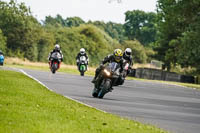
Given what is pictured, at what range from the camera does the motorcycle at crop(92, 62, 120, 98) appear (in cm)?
2172

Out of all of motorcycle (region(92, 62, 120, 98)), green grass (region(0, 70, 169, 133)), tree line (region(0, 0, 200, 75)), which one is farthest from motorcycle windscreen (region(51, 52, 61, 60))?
green grass (region(0, 70, 169, 133))

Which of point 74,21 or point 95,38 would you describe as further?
point 74,21

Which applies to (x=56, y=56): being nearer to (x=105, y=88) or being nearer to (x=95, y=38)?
(x=105, y=88)

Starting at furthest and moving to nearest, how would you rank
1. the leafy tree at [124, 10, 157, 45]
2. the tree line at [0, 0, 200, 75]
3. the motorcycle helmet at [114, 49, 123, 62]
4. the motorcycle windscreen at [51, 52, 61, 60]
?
the leafy tree at [124, 10, 157, 45] → the tree line at [0, 0, 200, 75] → the motorcycle windscreen at [51, 52, 61, 60] → the motorcycle helmet at [114, 49, 123, 62]

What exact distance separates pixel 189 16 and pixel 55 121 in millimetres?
47534

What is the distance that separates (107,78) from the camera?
21844 mm

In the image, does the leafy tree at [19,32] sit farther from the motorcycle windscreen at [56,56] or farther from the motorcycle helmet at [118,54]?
the motorcycle helmet at [118,54]

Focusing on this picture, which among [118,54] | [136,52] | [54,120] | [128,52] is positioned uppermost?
[136,52]

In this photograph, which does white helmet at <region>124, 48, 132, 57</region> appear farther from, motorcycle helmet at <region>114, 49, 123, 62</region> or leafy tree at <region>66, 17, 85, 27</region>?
leafy tree at <region>66, 17, 85, 27</region>

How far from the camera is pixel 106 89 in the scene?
21562 millimetres

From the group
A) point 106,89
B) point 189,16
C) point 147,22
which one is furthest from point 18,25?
point 147,22

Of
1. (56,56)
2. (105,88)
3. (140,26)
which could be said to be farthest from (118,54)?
(140,26)

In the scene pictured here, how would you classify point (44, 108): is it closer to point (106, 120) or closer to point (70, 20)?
point (106, 120)

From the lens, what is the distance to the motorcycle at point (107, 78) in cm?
2172
